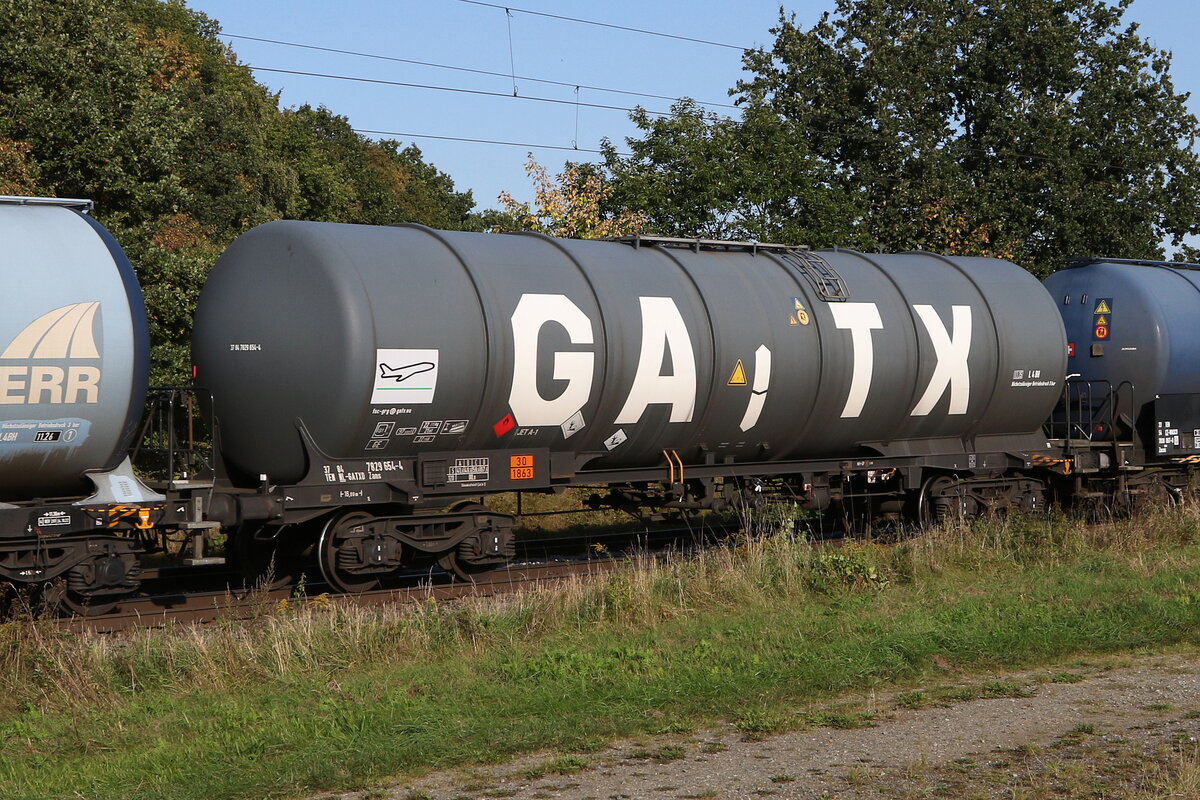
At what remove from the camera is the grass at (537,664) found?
7.80 m

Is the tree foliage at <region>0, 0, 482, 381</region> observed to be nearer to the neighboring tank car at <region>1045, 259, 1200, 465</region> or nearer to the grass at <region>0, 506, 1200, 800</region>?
the grass at <region>0, 506, 1200, 800</region>

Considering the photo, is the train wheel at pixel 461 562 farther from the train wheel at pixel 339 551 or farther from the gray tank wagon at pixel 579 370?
the train wheel at pixel 339 551

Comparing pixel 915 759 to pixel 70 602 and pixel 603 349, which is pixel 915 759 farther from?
pixel 70 602

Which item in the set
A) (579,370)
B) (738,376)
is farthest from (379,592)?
(738,376)

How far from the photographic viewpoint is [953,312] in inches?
683

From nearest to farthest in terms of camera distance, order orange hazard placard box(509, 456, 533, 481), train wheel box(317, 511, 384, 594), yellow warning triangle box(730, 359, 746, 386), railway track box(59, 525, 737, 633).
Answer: railway track box(59, 525, 737, 633), train wheel box(317, 511, 384, 594), orange hazard placard box(509, 456, 533, 481), yellow warning triangle box(730, 359, 746, 386)

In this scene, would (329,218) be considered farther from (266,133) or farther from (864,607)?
(864,607)

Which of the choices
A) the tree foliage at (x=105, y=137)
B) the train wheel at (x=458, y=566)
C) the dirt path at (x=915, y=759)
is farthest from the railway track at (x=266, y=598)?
the tree foliage at (x=105, y=137)

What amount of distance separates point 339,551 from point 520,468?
2.21 metres

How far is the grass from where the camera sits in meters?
7.80

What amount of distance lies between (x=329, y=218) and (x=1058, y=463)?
1557 inches

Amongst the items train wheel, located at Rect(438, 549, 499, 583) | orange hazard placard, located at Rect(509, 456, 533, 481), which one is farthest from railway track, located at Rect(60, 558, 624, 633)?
orange hazard placard, located at Rect(509, 456, 533, 481)

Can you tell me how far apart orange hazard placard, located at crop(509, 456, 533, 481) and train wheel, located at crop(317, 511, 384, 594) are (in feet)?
5.46

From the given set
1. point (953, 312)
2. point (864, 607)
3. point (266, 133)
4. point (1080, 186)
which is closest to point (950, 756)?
point (864, 607)
